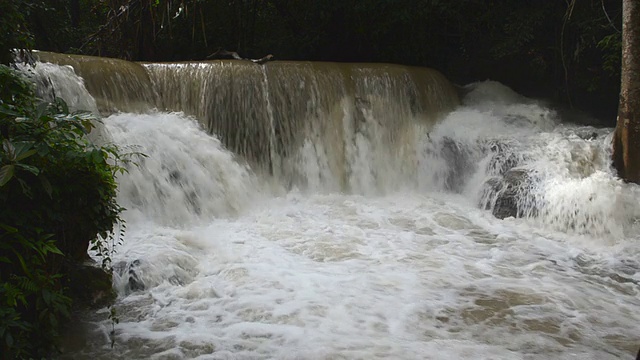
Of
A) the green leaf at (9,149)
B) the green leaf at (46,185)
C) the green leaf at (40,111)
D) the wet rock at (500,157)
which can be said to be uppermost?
the green leaf at (40,111)

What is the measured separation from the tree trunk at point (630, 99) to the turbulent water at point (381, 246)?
264 mm

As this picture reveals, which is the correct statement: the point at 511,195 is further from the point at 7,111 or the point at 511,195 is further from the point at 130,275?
the point at 7,111

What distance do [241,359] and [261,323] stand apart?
0.46 meters

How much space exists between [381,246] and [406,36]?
6.09m

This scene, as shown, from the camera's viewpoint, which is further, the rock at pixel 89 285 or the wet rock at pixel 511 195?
the wet rock at pixel 511 195

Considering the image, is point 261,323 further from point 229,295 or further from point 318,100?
point 318,100

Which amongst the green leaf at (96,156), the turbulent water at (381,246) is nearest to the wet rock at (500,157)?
the turbulent water at (381,246)

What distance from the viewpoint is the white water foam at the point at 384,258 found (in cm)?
340

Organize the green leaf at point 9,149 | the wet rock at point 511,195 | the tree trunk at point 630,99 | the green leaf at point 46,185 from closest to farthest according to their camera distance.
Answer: the green leaf at point 9,149 < the green leaf at point 46,185 < the tree trunk at point 630,99 < the wet rock at point 511,195

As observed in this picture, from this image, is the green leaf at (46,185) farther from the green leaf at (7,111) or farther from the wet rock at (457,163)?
the wet rock at (457,163)

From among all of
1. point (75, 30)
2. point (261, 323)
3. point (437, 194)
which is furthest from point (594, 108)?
point (75, 30)

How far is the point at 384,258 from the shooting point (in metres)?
4.95

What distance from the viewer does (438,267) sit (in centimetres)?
474

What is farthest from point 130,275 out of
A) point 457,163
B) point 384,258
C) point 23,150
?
point 457,163
